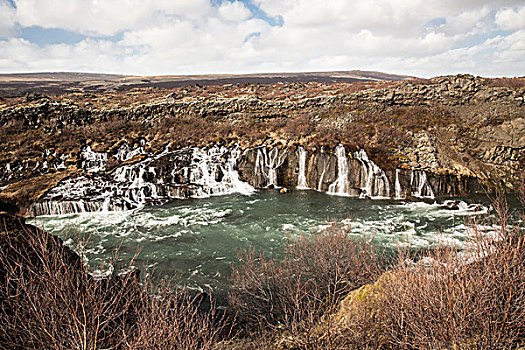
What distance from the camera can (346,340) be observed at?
5.76m

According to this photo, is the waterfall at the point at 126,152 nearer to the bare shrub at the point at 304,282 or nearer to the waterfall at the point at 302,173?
the waterfall at the point at 302,173

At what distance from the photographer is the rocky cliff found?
76.0ft

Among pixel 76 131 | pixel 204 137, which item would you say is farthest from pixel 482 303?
pixel 76 131

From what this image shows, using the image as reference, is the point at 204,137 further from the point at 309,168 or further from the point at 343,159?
the point at 343,159

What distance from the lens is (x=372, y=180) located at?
23609mm

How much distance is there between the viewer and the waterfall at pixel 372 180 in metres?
23.1

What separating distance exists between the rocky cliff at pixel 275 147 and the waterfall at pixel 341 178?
8cm

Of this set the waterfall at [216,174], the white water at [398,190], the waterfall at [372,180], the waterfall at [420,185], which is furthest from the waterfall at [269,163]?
the waterfall at [420,185]

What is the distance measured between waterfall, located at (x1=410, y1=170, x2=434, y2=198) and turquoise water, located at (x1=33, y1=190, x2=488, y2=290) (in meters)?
2.08

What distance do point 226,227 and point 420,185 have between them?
1557 cm

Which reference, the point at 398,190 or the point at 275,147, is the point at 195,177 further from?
the point at 398,190

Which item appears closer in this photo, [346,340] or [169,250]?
[346,340]

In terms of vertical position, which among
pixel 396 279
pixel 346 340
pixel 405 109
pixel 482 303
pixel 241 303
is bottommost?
pixel 241 303

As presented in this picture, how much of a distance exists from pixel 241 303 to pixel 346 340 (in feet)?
13.4
